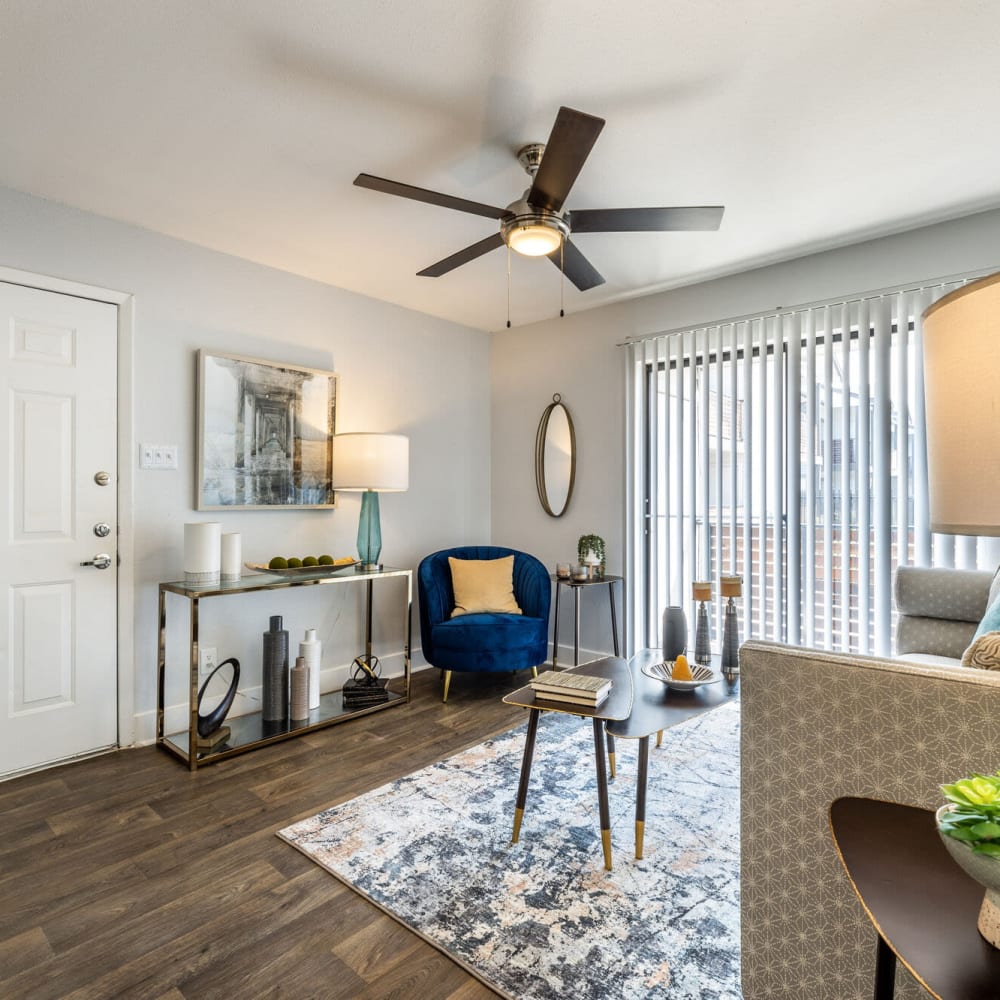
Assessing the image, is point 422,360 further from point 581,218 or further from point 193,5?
point 193,5

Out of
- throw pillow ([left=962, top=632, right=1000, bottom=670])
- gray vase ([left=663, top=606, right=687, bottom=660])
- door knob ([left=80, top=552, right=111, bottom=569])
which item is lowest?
gray vase ([left=663, top=606, right=687, bottom=660])

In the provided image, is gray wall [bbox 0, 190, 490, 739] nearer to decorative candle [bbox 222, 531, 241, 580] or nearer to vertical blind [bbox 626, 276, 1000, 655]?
decorative candle [bbox 222, 531, 241, 580]

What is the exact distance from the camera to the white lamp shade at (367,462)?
344cm

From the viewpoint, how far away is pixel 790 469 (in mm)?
3357

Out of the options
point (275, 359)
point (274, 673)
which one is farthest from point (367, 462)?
point (274, 673)

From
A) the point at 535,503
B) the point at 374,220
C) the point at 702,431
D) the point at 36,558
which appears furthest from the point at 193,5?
the point at 535,503

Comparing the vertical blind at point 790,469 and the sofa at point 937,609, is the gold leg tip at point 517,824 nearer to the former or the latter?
the sofa at point 937,609

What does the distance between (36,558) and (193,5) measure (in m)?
2.26

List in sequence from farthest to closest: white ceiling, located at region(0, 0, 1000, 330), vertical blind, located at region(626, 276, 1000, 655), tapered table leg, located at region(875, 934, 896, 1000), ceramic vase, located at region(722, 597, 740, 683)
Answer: vertical blind, located at region(626, 276, 1000, 655), ceramic vase, located at region(722, 597, 740, 683), white ceiling, located at region(0, 0, 1000, 330), tapered table leg, located at region(875, 934, 896, 1000)

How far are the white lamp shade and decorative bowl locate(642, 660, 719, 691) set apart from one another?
1738 mm

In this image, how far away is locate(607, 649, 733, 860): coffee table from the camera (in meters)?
2.01

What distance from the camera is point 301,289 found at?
362 cm

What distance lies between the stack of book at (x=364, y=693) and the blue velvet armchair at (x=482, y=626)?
33cm

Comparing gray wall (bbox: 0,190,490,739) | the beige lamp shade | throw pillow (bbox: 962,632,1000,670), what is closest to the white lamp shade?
gray wall (bbox: 0,190,490,739)
